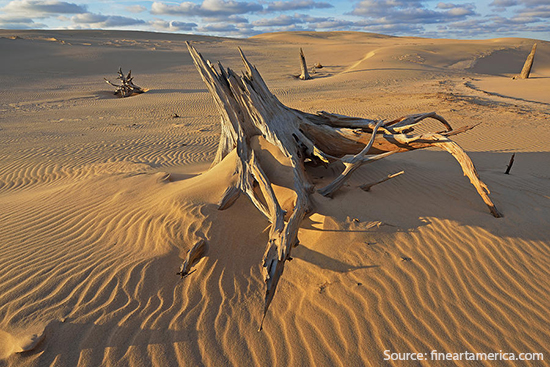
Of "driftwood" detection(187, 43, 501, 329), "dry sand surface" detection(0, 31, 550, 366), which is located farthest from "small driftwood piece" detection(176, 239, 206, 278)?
"driftwood" detection(187, 43, 501, 329)

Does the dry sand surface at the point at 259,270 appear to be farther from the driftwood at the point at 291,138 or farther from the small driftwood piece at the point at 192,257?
the driftwood at the point at 291,138

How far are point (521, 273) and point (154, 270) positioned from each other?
3.95 meters

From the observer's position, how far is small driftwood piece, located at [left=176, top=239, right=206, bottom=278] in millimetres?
3756

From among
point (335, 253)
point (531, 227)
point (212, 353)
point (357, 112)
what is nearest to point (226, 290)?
point (212, 353)

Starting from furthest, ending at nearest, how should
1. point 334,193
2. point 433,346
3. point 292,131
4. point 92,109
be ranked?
point 92,109 < point 292,131 < point 334,193 < point 433,346

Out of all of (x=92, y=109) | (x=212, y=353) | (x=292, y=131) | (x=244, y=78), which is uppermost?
(x=244, y=78)

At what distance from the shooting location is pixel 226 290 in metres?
3.74

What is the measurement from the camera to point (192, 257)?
396 cm

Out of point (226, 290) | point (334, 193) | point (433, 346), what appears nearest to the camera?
point (433, 346)

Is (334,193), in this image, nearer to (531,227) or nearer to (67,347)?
(531,227)

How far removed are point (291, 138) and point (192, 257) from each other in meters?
2.35

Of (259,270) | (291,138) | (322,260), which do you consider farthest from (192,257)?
(291,138)

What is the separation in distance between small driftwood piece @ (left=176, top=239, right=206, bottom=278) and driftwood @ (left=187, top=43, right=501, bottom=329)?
A: 770mm

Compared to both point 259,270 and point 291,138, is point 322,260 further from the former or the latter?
point 291,138
